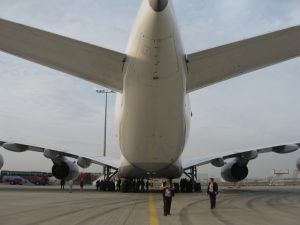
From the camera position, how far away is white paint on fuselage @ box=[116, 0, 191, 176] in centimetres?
1208

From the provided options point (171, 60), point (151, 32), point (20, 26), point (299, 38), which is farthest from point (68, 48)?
point (299, 38)

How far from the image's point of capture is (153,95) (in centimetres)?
1473

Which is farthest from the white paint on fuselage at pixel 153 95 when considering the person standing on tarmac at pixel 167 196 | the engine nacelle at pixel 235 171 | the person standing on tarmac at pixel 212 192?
the engine nacelle at pixel 235 171

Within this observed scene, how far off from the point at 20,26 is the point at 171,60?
16.0 ft

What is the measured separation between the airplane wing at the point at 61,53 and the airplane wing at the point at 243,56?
2685mm

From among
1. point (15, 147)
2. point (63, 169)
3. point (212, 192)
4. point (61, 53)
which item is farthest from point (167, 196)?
point (63, 169)

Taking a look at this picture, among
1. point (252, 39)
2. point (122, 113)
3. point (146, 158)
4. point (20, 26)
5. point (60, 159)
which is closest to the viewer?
point (20, 26)

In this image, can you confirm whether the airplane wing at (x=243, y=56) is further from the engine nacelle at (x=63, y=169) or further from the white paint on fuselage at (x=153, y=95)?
the engine nacelle at (x=63, y=169)

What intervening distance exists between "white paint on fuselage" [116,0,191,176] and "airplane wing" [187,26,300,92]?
2.30 feet

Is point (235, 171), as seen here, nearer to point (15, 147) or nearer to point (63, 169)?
point (63, 169)

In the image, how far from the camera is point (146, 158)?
18000 millimetres

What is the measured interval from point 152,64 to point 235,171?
47.0 ft

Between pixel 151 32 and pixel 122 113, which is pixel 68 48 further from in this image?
pixel 122 113

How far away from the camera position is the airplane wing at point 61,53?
10.9m
